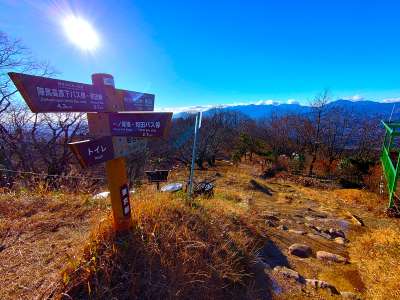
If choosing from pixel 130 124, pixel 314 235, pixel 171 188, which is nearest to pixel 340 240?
pixel 314 235

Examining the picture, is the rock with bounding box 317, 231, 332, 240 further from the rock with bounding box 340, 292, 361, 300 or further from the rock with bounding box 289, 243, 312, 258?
the rock with bounding box 340, 292, 361, 300

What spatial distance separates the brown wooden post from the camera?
250 centimetres

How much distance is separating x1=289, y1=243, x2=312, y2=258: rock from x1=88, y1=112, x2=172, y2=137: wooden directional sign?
3285 millimetres

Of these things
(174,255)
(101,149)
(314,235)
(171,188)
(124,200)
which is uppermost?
(101,149)

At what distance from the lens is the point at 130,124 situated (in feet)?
Answer: 8.15

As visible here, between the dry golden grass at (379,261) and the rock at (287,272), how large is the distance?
897 mm

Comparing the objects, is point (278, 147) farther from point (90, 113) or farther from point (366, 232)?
point (90, 113)

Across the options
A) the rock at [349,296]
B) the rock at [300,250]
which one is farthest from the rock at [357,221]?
the rock at [349,296]

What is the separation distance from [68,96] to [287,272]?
139 inches

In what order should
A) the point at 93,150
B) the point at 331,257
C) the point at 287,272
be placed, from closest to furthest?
the point at 93,150, the point at 287,272, the point at 331,257

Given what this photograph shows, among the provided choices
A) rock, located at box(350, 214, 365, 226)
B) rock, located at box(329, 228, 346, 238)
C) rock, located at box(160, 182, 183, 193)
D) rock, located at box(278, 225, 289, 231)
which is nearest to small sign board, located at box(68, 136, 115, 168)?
rock, located at box(160, 182, 183, 193)

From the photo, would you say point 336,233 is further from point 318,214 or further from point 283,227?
point 318,214

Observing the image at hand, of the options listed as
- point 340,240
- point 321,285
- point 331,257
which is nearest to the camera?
point 321,285

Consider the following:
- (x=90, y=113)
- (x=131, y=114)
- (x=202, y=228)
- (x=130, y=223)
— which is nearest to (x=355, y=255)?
(x=202, y=228)
